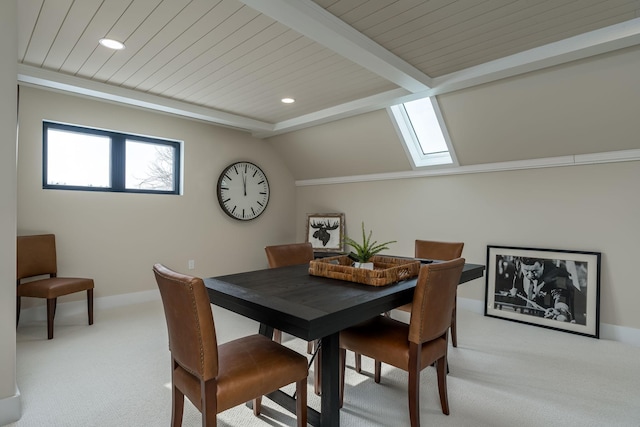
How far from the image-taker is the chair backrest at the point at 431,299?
66.9 inches

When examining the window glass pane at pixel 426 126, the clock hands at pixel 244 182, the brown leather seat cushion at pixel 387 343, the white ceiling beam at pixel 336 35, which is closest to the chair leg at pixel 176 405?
the brown leather seat cushion at pixel 387 343

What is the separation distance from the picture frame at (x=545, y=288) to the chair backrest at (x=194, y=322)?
3.24 meters

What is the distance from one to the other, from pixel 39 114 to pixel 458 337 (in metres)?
4.48

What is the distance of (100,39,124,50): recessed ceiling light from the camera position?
2.43 m

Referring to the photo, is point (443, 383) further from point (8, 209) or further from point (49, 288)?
point (49, 288)

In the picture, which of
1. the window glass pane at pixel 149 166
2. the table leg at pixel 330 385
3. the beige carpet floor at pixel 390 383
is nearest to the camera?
the table leg at pixel 330 385

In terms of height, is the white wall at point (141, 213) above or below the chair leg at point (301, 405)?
above

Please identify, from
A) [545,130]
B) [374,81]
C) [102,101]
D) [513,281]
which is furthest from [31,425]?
[545,130]

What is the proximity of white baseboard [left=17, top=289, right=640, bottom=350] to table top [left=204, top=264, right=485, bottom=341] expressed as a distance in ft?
7.57

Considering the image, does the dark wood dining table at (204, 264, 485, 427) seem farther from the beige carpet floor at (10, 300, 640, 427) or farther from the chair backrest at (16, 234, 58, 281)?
the chair backrest at (16, 234, 58, 281)

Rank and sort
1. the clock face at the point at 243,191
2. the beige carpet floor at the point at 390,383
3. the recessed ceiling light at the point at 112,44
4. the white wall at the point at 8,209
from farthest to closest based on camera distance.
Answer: the clock face at the point at 243,191 → the recessed ceiling light at the point at 112,44 → the beige carpet floor at the point at 390,383 → the white wall at the point at 8,209

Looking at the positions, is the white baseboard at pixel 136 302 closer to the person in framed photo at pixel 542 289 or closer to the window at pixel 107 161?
the person in framed photo at pixel 542 289

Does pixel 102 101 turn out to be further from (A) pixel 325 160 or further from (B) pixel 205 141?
(A) pixel 325 160

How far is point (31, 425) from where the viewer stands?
5.96 feet
